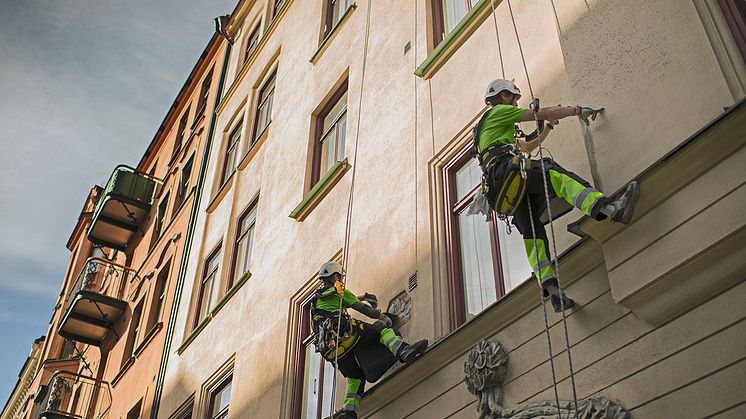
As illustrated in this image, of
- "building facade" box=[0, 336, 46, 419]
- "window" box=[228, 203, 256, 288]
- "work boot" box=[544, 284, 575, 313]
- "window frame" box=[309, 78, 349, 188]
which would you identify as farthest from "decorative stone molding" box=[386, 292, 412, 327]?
"building facade" box=[0, 336, 46, 419]

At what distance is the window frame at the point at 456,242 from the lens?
8.30 metres

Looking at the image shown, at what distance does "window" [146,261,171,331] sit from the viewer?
20.3 metres

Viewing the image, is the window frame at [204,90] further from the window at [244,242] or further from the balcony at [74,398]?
the window at [244,242]

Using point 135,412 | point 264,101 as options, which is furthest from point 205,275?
point 264,101

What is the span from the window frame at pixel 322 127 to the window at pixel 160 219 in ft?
34.8

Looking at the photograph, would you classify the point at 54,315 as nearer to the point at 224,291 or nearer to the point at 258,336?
the point at 224,291

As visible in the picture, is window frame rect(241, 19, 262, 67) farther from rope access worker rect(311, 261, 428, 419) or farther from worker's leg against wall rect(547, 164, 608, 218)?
worker's leg against wall rect(547, 164, 608, 218)

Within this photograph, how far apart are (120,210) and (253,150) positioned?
10485mm

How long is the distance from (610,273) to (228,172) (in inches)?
567

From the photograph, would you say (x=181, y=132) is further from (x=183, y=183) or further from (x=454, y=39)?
(x=454, y=39)

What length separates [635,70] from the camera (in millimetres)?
6781

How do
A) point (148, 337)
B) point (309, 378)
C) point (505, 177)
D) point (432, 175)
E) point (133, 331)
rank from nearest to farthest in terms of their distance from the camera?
point (505, 177)
point (432, 175)
point (309, 378)
point (148, 337)
point (133, 331)

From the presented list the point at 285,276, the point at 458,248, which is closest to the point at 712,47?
the point at 458,248

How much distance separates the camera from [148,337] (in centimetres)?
1889
